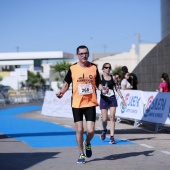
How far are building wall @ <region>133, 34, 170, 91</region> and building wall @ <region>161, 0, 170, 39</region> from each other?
7.80 meters

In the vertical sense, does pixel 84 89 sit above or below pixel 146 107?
above

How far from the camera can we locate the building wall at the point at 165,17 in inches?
1339

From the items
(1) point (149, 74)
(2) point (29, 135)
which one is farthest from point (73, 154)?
(1) point (149, 74)

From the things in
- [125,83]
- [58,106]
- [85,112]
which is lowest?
[58,106]

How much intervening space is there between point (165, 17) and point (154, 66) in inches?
432

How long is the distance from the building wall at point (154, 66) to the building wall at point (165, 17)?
307 inches

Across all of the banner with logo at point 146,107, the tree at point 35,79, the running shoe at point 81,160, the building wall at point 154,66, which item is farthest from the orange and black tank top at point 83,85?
the tree at point 35,79

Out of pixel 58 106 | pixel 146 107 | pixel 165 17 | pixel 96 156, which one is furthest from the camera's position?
pixel 165 17

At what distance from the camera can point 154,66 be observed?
25484 millimetres

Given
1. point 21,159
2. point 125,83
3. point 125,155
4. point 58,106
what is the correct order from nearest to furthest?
point 21,159, point 125,155, point 125,83, point 58,106

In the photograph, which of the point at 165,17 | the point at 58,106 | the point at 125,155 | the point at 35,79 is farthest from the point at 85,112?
the point at 35,79

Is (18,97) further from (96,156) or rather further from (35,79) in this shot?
(35,79)

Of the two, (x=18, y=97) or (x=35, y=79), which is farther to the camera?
(x=35, y=79)

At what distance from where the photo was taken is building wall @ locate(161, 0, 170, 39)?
34019mm
